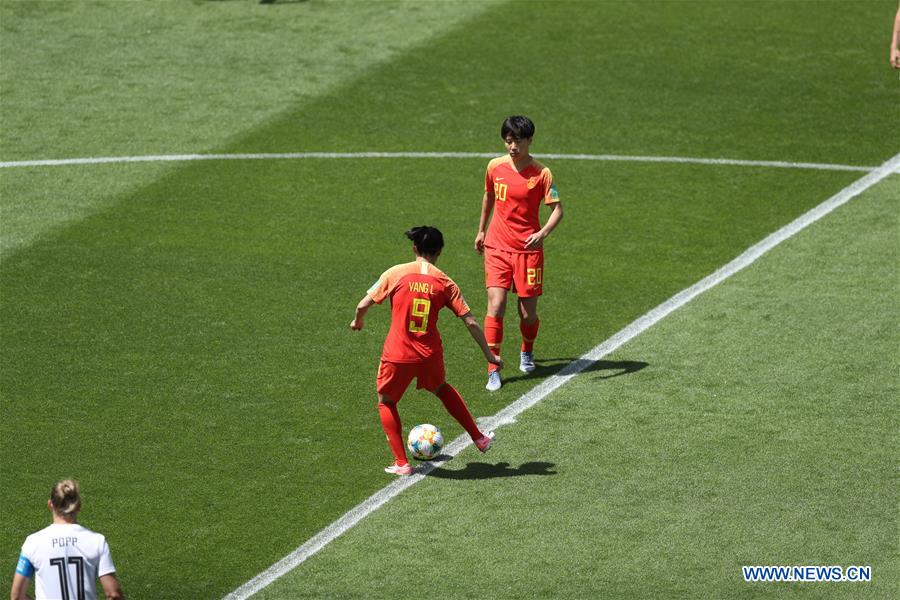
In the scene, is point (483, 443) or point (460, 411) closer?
point (460, 411)

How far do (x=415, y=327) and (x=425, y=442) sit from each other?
100cm

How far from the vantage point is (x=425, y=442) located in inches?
504

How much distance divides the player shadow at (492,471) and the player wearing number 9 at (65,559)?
4.41 m

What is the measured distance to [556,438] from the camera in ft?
44.4

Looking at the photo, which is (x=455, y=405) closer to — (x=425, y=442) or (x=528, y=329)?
(x=425, y=442)

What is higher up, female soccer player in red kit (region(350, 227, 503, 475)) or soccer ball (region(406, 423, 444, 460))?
female soccer player in red kit (region(350, 227, 503, 475))

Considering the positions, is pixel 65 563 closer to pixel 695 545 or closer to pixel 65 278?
pixel 695 545

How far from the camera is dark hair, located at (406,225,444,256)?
1243 centimetres

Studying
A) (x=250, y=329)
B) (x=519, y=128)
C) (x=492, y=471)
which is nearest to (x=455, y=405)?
(x=492, y=471)

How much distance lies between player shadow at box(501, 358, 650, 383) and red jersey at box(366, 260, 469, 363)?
2491mm

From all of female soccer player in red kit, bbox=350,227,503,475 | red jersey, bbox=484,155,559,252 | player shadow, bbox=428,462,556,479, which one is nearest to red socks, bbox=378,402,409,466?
female soccer player in red kit, bbox=350,227,503,475

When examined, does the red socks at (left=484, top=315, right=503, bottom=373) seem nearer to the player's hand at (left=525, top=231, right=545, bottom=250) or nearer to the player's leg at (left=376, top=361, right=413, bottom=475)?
the player's hand at (left=525, top=231, right=545, bottom=250)

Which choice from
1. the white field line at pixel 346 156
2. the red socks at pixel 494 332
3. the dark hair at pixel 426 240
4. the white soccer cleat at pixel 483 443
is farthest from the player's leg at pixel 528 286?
the white field line at pixel 346 156

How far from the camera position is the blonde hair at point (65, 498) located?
8758 millimetres
